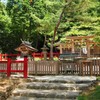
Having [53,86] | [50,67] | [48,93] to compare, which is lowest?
[48,93]

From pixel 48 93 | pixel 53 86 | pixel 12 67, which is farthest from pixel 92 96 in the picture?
pixel 12 67

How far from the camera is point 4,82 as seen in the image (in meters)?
13.3

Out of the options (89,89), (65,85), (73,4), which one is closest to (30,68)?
(65,85)

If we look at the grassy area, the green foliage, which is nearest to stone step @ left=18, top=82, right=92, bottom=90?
the grassy area

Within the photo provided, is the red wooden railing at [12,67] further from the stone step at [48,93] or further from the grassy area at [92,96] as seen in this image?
the grassy area at [92,96]

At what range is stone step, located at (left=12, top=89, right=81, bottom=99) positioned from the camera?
10930 millimetres

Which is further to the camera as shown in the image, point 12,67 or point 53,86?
point 12,67

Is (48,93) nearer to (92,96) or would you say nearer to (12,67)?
(92,96)

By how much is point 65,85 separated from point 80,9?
1011cm

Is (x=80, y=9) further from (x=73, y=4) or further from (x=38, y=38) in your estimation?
(x=38, y=38)

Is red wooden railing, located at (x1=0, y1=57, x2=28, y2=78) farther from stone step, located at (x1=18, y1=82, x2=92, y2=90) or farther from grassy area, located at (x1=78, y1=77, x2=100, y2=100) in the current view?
grassy area, located at (x1=78, y1=77, x2=100, y2=100)

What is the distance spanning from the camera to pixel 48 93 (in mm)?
11266

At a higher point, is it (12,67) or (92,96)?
(12,67)

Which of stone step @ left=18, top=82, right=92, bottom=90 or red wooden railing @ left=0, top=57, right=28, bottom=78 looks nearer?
stone step @ left=18, top=82, right=92, bottom=90
